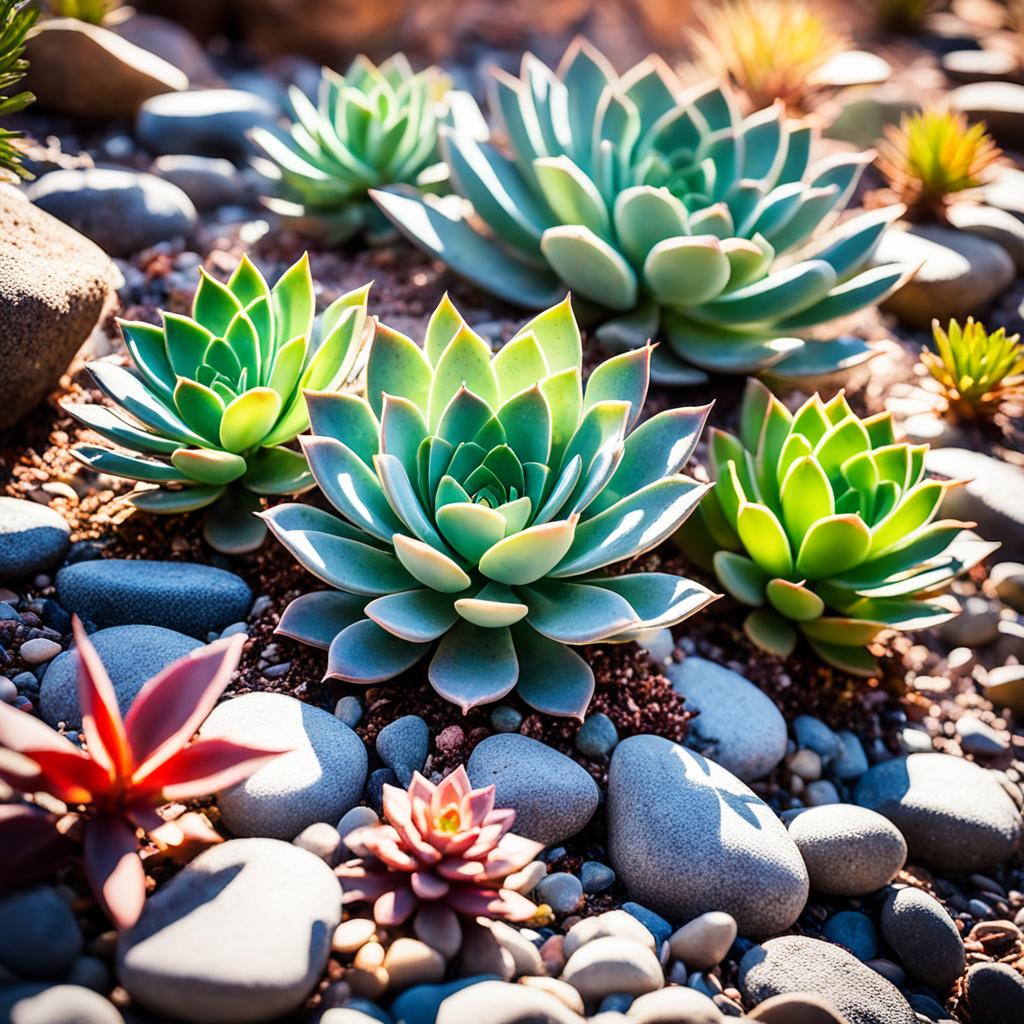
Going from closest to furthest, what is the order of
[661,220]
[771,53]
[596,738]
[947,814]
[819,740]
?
1. [596,738]
2. [947,814]
3. [819,740]
4. [661,220]
5. [771,53]

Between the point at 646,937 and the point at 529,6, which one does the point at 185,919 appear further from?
the point at 529,6

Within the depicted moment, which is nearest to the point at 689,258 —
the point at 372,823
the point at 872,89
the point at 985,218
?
the point at 372,823

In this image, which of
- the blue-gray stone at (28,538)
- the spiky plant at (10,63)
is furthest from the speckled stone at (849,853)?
the spiky plant at (10,63)

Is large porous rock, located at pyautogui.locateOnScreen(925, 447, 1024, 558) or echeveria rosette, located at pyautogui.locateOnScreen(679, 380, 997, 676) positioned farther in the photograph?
large porous rock, located at pyautogui.locateOnScreen(925, 447, 1024, 558)

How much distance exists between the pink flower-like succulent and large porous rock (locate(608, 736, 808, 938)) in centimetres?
33

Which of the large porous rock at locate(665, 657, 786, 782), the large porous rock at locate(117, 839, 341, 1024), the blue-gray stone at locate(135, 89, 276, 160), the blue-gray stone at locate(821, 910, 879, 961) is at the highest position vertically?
the blue-gray stone at locate(135, 89, 276, 160)

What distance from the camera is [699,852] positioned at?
2105 millimetres

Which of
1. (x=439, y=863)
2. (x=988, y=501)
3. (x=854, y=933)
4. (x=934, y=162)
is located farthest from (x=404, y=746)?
(x=934, y=162)

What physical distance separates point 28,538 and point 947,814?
2409 mm

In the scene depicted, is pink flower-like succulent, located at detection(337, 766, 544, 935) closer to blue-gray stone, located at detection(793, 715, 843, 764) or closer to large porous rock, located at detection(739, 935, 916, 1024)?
large porous rock, located at detection(739, 935, 916, 1024)

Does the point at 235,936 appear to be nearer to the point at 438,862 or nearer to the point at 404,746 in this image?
the point at 438,862

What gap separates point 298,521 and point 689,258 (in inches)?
52.6

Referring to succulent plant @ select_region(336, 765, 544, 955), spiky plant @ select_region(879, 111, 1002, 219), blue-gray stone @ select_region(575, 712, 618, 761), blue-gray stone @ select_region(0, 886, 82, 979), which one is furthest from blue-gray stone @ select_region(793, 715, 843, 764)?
spiky plant @ select_region(879, 111, 1002, 219)

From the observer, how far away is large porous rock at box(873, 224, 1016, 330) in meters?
3.75
